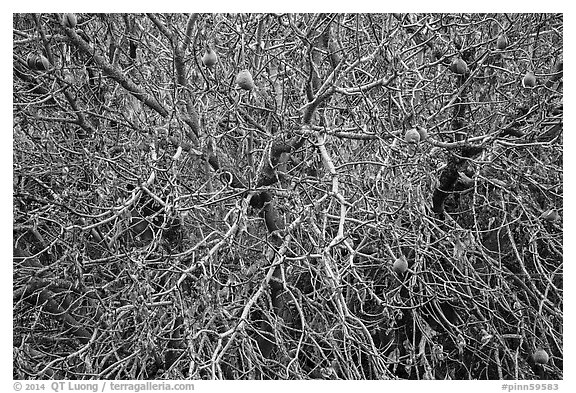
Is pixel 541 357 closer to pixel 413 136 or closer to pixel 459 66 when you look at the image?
pixel 413 136

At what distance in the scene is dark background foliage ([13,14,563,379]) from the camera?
88.0 inches

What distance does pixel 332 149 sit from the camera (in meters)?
2.77

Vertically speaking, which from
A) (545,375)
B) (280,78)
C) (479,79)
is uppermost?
(479,79)

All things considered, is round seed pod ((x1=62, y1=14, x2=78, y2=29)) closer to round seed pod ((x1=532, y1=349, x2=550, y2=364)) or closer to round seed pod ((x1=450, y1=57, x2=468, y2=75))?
round seed pod ((x1=450, y1=57, x2=468, y2=75))

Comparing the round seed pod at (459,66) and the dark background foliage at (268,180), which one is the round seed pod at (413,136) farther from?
the round seed pod at (459,66)

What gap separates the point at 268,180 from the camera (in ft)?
8.32

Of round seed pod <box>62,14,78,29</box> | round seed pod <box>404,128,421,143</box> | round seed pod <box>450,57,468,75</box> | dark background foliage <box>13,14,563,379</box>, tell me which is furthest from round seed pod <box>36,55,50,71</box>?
round seed pod <box>450,57,468,75</box>

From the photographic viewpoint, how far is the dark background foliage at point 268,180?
2.23 meters

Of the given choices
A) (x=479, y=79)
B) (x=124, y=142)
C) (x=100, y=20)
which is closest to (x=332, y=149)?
(x=479, y=79)

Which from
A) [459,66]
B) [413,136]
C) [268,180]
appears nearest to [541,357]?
[413,136]

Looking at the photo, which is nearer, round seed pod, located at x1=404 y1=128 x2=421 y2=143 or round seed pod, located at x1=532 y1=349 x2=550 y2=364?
round seed pod, located at x1=404 y1=128 x2=421 y2=143
